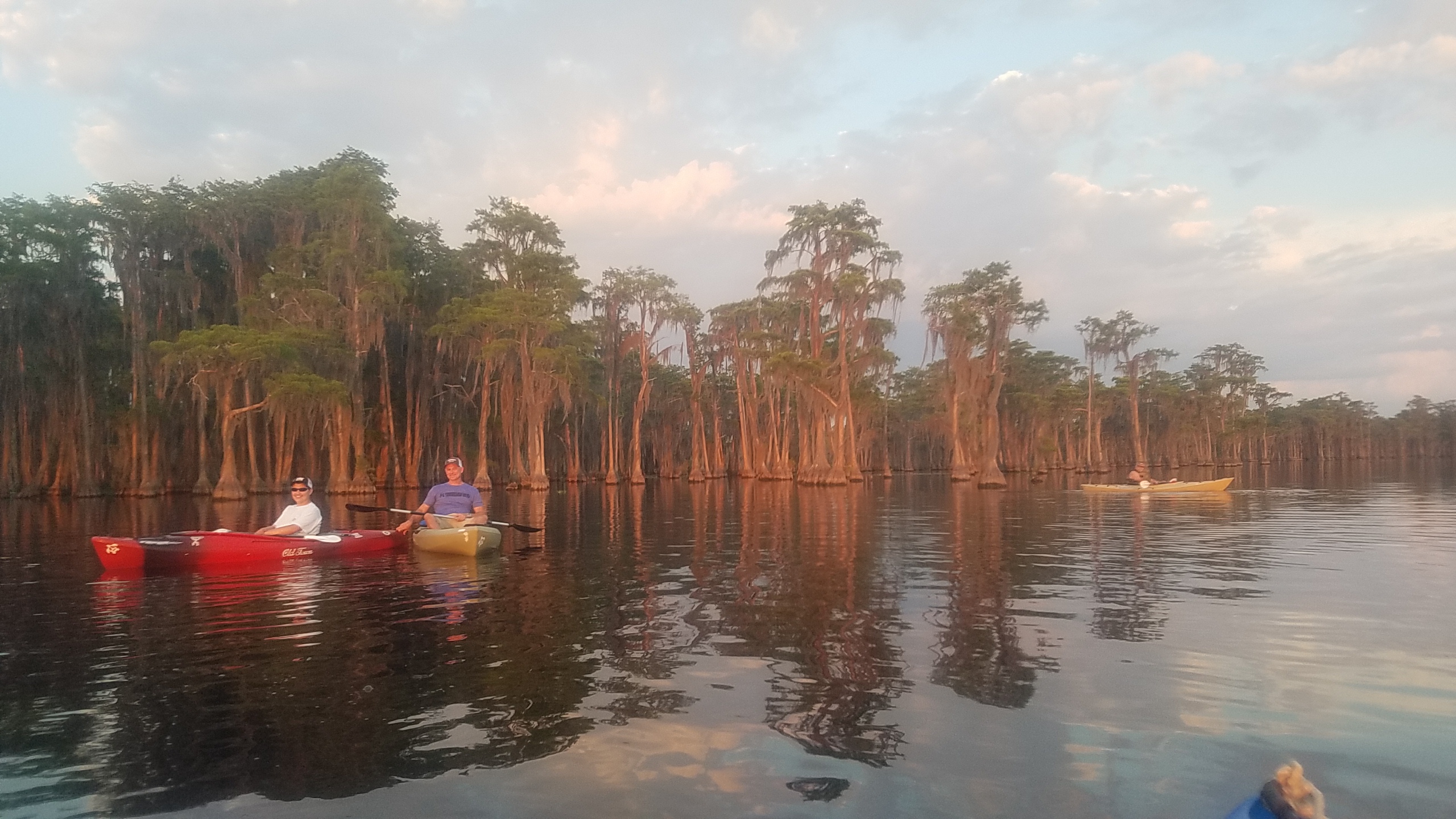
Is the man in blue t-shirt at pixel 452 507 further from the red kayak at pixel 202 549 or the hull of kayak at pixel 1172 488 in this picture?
the hull of kayak at pixel 1172 488

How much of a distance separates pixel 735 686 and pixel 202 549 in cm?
1005

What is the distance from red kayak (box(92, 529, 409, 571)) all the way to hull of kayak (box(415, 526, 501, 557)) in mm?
1636

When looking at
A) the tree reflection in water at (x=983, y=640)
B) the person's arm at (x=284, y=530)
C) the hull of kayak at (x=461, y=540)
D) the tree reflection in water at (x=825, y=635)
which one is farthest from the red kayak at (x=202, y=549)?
the tree reflection in water at (x=983, y=640)

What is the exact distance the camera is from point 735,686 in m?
6.23

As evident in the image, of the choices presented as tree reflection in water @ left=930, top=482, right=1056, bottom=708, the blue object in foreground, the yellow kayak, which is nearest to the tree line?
the yellow kayak

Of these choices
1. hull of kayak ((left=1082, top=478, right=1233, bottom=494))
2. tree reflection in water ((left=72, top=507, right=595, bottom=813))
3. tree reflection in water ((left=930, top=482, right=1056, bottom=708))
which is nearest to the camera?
tree reflection in water ((left=72, top=507, right=595, bottom=813))

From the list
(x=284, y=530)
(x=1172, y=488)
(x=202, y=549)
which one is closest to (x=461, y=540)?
(x=284, y=530)

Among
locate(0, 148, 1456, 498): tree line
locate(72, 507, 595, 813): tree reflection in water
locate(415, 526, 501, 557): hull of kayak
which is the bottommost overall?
locate(72, 507, 595, 813): tree reflection in water

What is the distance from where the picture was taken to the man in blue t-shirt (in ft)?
48.3

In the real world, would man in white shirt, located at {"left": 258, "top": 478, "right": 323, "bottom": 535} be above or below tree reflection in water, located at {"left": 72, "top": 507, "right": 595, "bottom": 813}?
above

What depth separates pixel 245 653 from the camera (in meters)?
7.29

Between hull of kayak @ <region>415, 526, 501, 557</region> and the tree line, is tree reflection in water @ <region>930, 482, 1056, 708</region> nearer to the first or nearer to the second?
hull of kayak @ <region>415, 526, 501, 557</region>

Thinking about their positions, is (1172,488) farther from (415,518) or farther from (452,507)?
(415,518)

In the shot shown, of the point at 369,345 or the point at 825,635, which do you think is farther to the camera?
the point at 369,345
